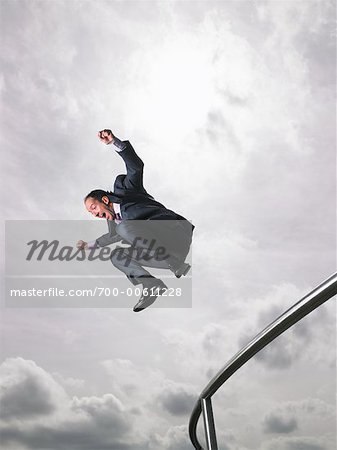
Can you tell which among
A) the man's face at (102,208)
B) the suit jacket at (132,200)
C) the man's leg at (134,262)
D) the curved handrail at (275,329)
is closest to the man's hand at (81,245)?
Answer: the suit jacket at (132,200)

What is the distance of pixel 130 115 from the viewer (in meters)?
7.19

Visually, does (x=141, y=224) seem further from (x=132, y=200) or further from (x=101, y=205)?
(x=101, y=205)

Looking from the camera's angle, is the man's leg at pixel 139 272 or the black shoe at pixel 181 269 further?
the black shoe at pixel 181 269

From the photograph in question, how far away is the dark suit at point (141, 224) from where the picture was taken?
5516 millimetres

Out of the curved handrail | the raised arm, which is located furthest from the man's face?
the curved handrail

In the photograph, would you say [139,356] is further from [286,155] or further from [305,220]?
[286,155]

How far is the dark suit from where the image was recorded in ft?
18.1

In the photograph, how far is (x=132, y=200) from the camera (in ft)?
18.6

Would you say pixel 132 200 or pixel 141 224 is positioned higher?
pixel 132 200

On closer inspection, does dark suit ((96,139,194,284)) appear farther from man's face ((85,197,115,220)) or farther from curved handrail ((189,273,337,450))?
curved handrail ((189,273,337,450))

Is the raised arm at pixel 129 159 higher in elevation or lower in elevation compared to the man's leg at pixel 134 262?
higher

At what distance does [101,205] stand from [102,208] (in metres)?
0.06

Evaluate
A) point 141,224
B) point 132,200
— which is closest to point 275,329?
point 141,224

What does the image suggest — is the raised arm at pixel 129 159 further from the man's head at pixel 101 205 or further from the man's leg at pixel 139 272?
the man's leg at pixel 139 272
